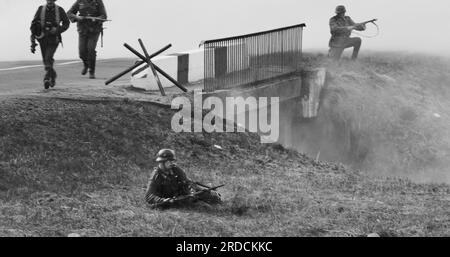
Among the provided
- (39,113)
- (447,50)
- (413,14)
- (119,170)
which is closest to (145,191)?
(119,170)

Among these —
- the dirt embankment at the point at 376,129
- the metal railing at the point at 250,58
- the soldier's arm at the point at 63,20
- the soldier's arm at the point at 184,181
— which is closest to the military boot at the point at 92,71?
the metal railing at the point at 250,58

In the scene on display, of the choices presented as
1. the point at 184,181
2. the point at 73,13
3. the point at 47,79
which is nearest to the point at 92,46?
the point at 73,13

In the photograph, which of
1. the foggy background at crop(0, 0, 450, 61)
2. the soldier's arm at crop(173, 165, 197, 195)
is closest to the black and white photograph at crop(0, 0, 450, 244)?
the soldier's arm at crop(173, 165, 197, 195)

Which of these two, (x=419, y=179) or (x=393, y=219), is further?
(x=419, y=179)

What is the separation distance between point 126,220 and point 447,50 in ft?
61.7

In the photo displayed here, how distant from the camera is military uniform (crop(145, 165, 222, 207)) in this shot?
11914mm

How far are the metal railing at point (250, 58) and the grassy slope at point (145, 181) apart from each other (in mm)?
2051

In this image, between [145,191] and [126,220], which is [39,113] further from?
[126,220]

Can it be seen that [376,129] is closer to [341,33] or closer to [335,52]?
[335,52]

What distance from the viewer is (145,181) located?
13562 mm

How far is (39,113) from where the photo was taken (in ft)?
47.9

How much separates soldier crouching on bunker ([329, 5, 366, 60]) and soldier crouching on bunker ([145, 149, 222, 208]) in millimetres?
11754

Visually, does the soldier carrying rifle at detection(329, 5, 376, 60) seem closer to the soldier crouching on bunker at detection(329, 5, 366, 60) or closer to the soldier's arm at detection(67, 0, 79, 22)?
the soldier crouching on bunker at detection(329, 5, 366, 60)
